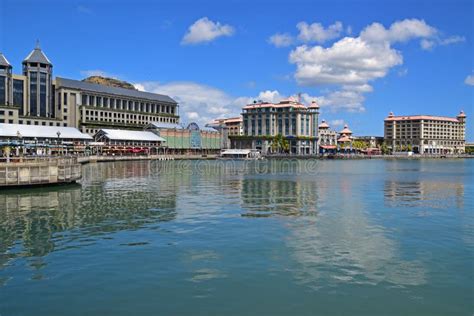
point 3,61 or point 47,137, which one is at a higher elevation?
point 3,61

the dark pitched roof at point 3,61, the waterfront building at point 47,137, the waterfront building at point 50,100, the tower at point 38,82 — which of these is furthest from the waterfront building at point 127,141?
the dark pitched roof at point 3,61

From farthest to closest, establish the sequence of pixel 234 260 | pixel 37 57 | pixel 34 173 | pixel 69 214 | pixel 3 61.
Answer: pixel 37 57, pixel 3 61, pixel 34 173, pixel 69 214, pixel 234 260

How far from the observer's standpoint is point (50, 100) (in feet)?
542

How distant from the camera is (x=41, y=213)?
32406 millimetres

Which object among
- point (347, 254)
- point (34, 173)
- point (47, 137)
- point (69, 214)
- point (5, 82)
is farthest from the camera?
point (5, 82)

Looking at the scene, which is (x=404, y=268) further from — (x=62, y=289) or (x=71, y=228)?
(x=71, y=228)

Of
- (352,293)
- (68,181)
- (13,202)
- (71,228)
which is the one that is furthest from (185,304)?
(68,181)

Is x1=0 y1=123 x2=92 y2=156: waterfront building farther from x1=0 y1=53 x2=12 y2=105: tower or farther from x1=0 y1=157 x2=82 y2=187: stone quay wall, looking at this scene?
x1=0 y1=157 x2=82 y2=187: stone quay wall

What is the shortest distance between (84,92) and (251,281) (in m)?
177

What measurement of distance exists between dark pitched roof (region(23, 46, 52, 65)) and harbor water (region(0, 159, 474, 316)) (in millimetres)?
141072

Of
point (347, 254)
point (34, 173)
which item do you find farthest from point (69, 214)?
point (347, 254)

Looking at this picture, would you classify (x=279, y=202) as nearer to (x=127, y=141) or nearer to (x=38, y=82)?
(x=127, y=141)

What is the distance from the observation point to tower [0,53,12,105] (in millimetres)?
150250

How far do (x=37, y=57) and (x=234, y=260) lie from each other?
541 feet
